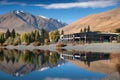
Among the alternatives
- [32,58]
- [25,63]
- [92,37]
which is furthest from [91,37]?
[25,63]

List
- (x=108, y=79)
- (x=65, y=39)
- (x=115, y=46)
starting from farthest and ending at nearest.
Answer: (x=65, y=39), (x=115, y=46), (x=108, y=79)

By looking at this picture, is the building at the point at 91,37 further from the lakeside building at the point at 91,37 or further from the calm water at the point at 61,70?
the calm water at the point at 61,70

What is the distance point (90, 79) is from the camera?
32.4 m

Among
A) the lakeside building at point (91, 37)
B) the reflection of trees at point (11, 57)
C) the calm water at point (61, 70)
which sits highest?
the lakeside building at point (91, 37)

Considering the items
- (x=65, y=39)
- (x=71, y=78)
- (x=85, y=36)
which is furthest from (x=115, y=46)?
(x=65, y=39)

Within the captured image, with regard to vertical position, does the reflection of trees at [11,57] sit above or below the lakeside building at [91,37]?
below

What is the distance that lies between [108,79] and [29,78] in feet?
29.9

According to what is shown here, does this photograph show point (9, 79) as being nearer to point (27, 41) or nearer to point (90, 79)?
point (90, 79)

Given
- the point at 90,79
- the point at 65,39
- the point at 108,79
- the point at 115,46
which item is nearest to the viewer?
the point at 108,79

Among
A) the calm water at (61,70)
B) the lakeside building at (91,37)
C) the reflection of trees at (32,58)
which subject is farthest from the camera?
the lakeside building at (91,37)

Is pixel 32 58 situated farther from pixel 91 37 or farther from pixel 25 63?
pixel 91 37

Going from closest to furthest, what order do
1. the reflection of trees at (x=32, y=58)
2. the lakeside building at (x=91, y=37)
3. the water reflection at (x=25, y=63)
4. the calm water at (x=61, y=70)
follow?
1. the calm water at (x=61, y=70)
2. the water reflection at (x=25, y=63)
3. the reflection of trees at (x=32, y=58)
4. the lakeside building at (x=91, y=37)

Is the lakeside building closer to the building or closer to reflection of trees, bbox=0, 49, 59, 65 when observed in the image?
the building

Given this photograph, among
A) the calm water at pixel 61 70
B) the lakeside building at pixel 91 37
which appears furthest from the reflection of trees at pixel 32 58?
the lakeside building at pixel 91 37
